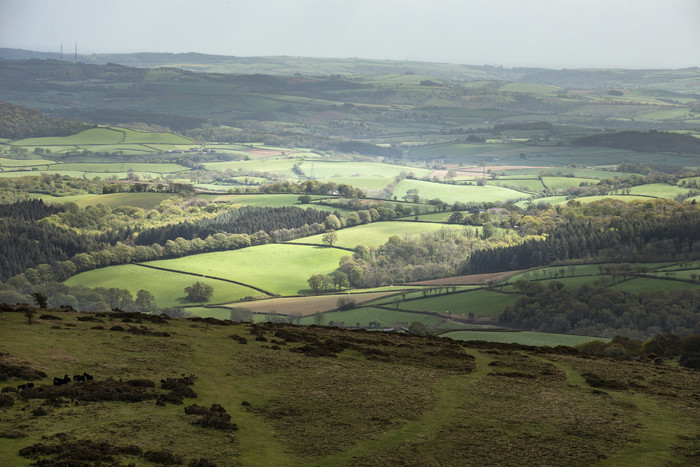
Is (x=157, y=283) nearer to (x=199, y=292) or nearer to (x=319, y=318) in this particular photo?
(x=199, y=292)

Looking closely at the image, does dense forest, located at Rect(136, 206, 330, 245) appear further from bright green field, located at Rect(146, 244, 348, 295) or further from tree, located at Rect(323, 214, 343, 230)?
bright green field, located at Rect(146, 244, 348, 295)

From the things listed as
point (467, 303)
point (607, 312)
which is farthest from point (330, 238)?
point (607, 312)

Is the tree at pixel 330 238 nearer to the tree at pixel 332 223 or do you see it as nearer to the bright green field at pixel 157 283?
the tree at pixel 332 223

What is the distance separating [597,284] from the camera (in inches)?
4710

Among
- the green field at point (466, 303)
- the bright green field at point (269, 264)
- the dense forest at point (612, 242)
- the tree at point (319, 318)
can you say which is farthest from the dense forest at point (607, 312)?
the bright green field at point (269, 264)

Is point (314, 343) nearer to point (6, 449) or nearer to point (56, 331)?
point (56, 331)

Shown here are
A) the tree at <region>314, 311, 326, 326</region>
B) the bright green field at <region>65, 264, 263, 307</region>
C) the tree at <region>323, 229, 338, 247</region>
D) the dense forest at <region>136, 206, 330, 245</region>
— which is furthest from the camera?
the dense forest at <region>136, 206, 330, 245</region>

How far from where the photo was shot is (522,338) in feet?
284

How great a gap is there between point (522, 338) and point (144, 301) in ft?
220

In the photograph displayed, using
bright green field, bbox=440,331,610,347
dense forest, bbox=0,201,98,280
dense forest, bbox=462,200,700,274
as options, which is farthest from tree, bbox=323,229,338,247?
bright green field, bbox=440,331,610,347

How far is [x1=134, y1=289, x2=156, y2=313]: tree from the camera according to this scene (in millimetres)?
124438

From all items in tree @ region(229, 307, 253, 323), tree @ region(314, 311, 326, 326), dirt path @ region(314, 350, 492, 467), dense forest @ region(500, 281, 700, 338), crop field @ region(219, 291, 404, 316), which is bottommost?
crop field @ region(219, 291, 404, 316)

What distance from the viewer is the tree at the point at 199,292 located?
128 metres

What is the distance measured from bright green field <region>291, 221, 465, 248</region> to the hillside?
12112cm
